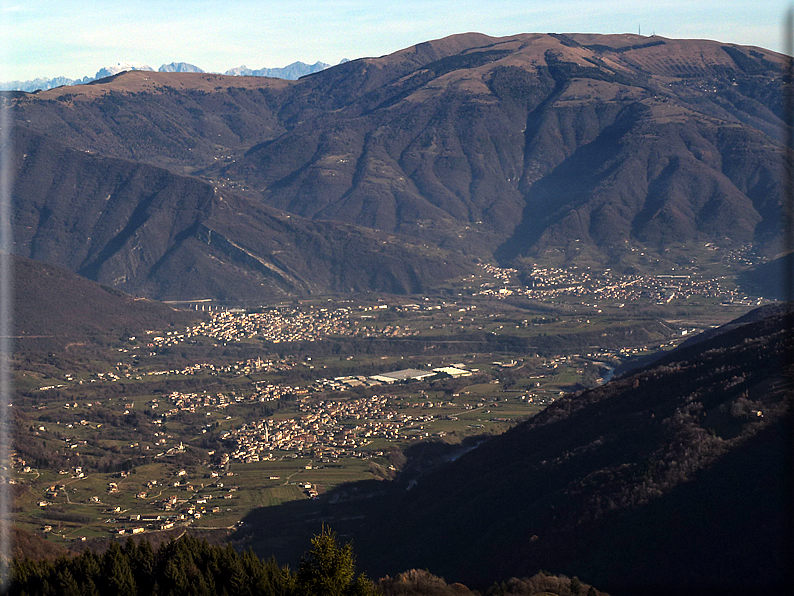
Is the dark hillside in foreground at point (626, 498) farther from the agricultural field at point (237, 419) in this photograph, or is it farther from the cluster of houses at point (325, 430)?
the cluster of houses at point (325, 430)

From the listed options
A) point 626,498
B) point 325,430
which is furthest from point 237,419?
point 626,498

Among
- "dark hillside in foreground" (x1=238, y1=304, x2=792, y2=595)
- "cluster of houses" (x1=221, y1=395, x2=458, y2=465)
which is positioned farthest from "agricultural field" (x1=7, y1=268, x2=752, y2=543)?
"dark hillside in foreground" (x1=238, y1=304, x2=792, y2=595)

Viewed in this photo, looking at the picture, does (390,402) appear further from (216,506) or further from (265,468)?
(216,506)

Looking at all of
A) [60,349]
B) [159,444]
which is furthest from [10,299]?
[159,444]

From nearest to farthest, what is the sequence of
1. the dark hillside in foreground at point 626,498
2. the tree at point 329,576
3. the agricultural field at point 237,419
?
1. the tree at point 329,576
2. the dark hillside in foreground at point 626,498
3. the agricultural field at point 237,419

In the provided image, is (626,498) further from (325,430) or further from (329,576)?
(325,430)

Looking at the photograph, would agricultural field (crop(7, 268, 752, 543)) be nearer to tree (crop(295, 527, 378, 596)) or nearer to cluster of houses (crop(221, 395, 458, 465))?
cluster of houses (crop(221, 395, 458, 465))

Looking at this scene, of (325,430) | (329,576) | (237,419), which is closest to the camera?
(329,576)

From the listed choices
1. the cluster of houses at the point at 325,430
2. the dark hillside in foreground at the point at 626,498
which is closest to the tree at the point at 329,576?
the dark hillside in foreground at the point at 626,498
